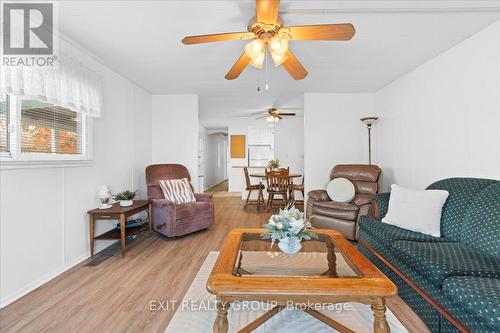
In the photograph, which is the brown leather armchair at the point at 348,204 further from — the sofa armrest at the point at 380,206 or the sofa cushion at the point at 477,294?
the sofa cushion at the point at 477,294

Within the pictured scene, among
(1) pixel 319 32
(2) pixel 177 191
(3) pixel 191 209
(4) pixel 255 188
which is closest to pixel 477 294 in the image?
(1) pixel 319 32

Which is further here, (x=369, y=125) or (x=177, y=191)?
(x=369, y=125)

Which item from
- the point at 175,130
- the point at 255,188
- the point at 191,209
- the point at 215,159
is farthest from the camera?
the point at 215,159

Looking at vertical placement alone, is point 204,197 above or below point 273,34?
below

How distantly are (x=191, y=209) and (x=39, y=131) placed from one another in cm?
189

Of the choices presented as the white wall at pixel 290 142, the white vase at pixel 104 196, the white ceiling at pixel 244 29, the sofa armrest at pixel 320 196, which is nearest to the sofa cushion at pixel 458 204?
the white ceiling at pixel 244 29

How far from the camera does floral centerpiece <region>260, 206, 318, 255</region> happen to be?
1569 mm

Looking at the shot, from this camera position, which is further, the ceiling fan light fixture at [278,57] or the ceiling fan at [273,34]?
the ceiling fan light fixture at [278,57]

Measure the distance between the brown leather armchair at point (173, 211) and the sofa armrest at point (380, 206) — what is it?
7.51 ft

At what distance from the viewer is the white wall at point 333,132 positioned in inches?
171

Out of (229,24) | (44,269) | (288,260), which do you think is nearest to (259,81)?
(229,24)

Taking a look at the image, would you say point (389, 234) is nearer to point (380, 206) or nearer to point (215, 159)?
point (380, 206)

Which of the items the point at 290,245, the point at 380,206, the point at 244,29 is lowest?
the point at 290,245

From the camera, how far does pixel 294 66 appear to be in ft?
7.02
